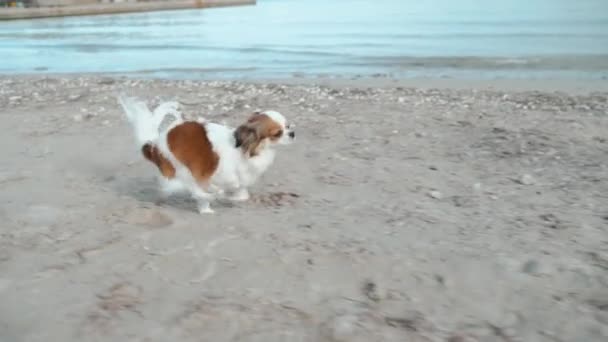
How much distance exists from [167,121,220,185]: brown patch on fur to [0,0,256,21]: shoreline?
48175 millimetres

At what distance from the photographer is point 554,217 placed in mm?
4148

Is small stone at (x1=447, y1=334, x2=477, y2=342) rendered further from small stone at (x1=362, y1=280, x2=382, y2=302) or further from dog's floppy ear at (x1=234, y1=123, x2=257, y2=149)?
dog's floppy ear at (x1=234, y1=123, x2=257, y2=149)

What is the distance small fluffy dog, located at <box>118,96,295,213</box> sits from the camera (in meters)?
4.30

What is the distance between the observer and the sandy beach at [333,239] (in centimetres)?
282

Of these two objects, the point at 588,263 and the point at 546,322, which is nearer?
the point at 546,322

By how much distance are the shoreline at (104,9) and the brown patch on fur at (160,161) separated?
47897mm

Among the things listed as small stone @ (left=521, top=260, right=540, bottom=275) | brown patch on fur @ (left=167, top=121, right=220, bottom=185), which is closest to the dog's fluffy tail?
brown patch on fur @ (left=167, top=121, right=220, bottom=185)

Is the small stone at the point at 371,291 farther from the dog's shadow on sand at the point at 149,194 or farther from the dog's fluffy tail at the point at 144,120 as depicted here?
the dog's fluffy tail at the point at 144,120

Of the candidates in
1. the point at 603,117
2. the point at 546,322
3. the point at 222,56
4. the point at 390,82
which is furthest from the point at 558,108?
the point at 222,56

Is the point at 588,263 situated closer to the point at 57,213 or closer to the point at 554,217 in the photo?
the point at 554,217

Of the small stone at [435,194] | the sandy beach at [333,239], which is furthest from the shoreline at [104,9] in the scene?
the small stone at [435,194]

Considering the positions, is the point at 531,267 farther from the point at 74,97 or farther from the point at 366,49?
the point at 366,49

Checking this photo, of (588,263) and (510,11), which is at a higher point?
(510,11)

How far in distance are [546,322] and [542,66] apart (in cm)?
1147
